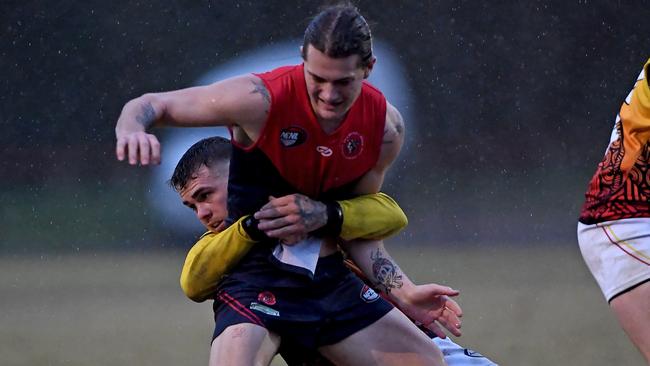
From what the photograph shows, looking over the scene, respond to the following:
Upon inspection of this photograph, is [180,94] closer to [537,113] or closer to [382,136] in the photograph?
[382,136]

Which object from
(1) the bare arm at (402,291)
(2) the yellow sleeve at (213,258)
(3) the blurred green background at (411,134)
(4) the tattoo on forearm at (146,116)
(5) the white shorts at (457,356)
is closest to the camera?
(4) the tattoo on forearm at (146,116)

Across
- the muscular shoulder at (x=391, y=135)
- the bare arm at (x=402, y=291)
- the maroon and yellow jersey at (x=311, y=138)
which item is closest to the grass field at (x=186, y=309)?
the bare arm at (x=402, y=291)

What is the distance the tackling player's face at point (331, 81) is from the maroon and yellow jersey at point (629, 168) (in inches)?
37.2

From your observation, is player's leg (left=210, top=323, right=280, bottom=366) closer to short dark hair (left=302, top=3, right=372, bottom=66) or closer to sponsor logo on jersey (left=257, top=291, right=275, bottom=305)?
sponsor logo on jersey (left=257, top=291, right=275, bottom=305)

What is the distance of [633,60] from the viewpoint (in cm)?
651

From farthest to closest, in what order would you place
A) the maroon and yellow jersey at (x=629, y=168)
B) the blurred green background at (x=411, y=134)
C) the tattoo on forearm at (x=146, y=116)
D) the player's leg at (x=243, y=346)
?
the blurred green background at (x=411, y=134), the maroon and yellow jersey at (x=629, y=168), the player's leg at (x=243, y=346), the tattoo on forearm at (x=146, y=116)

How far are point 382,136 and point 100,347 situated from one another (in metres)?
2.99

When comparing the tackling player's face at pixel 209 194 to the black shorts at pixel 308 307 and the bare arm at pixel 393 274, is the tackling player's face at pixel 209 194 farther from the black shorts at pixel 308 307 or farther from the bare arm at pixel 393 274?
the bare arm at pixel 393 274

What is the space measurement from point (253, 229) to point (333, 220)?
0.78 ft

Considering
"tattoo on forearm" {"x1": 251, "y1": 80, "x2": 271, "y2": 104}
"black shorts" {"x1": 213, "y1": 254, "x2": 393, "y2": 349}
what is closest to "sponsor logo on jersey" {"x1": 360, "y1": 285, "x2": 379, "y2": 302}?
"black shorts" {"x1": 213, "y1": 254, "x2": 393, "y2": 349}

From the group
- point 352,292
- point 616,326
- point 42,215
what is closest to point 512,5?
point 616,326

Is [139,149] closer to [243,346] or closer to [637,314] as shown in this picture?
[243,346]

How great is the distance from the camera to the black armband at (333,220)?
3.18 metres

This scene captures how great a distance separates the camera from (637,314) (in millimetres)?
3354
